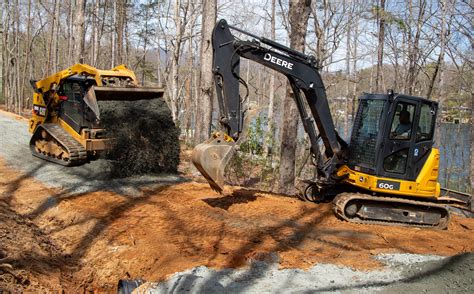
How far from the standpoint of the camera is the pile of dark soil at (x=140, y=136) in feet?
32.3

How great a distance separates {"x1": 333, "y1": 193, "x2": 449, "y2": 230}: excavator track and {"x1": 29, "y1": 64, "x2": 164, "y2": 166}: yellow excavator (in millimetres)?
5684

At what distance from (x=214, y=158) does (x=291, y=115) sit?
408 centimetres

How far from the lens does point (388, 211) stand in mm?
7750

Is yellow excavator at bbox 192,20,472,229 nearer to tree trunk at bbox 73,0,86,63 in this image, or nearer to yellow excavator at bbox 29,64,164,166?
yellow excavator at bbox 29,64,164,166

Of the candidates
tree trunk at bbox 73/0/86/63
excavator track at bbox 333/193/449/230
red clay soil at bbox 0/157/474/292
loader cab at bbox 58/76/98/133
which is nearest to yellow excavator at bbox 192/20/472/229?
excavator track at bbox 333/193/449/230

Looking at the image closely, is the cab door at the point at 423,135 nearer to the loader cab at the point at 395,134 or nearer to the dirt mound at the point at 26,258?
the loader cab at the point at 395,134

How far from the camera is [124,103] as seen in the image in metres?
10.3

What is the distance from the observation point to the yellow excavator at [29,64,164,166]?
10.4m

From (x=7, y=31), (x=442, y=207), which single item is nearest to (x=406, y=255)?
(x=442, y=207)

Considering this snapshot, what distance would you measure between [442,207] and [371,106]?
2324mm

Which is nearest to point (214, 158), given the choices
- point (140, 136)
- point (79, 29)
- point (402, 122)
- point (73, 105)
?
point (402, 122)

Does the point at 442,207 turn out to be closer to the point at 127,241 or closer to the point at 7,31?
the point at 127,241

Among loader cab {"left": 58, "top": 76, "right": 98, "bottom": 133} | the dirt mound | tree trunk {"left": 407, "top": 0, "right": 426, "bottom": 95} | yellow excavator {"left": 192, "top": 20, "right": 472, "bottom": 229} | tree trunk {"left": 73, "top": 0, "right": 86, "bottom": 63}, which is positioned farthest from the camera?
tree trunk {"left": 407, "top": 0, "right": 426, "bottom": 95}

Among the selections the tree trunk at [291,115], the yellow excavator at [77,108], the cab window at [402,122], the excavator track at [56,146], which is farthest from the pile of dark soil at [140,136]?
the cab window at [402,122]
